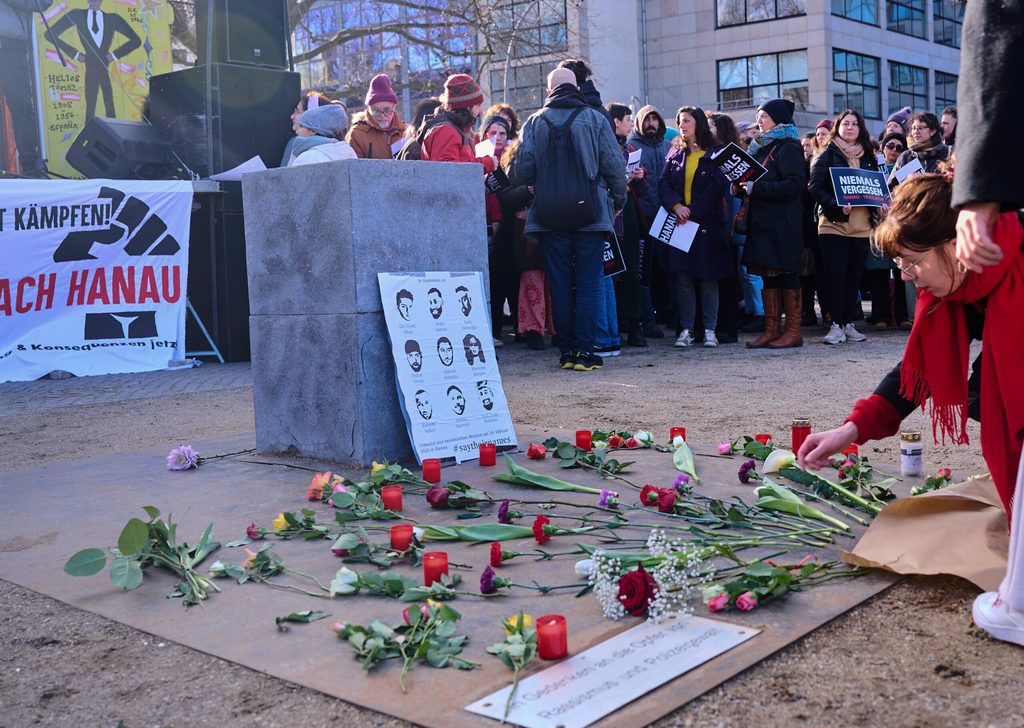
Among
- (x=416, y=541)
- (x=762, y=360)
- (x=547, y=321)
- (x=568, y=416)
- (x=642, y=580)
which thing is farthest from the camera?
(x=547, y=321)

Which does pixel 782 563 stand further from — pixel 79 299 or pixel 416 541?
pixel 79 299

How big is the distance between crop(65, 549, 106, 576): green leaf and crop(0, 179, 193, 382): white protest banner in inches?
253

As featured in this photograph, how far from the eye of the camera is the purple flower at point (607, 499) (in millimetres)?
4078

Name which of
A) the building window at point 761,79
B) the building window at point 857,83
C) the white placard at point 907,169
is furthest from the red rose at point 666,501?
the building window at point 857,83

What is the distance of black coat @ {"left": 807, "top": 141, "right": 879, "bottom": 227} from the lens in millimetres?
10047

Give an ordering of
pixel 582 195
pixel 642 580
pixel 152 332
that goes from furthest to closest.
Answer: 1. pixel 152 332
2. pixel 582 195
3. pixel 642 580

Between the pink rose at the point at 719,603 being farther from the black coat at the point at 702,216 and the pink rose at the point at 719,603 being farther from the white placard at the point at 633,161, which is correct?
the white placard at the point at 633,161

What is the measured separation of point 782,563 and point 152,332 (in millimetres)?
7698

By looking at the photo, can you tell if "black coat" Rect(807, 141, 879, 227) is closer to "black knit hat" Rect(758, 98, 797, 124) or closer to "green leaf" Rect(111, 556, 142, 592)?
"black knit hat" Rect(758, 98, 797, 124)

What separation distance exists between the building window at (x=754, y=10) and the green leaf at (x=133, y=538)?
38.3 meters

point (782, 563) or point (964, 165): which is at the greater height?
point (964, 165)

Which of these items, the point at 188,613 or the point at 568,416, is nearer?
the point at 188,613

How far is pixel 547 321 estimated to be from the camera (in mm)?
11164

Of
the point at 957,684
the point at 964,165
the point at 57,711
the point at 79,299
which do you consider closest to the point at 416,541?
the point at 57,711
